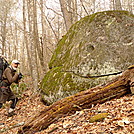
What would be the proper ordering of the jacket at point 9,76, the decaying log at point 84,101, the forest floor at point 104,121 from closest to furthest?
1. the forest floor at point 104,121
2. the decaying log at point 84,101
3. the jacket at point 9,76

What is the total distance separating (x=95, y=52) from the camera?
5699mm

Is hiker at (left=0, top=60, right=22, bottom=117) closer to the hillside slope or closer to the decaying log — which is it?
the hillside slope

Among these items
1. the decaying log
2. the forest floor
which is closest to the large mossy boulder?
the decaying log

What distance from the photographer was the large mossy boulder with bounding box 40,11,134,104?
215 inches

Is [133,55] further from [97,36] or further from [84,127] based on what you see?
[84,127]

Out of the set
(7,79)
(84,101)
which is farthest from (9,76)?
(84,101)

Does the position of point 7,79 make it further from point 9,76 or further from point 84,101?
point 84,101

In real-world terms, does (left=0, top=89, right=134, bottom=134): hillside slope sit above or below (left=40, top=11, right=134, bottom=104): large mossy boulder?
below

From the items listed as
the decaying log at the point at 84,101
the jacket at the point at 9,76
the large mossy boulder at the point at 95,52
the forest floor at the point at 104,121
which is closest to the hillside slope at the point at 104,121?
the forest floor at the point at 104,121

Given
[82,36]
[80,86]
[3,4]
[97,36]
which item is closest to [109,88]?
[80,86]

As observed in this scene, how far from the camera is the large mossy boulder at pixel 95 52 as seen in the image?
5.46 metres

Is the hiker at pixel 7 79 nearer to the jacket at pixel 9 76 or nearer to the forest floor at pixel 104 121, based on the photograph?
the jacket at pixel 9 76

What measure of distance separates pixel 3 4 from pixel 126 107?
61.2 ft

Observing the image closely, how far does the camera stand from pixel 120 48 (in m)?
5.54
